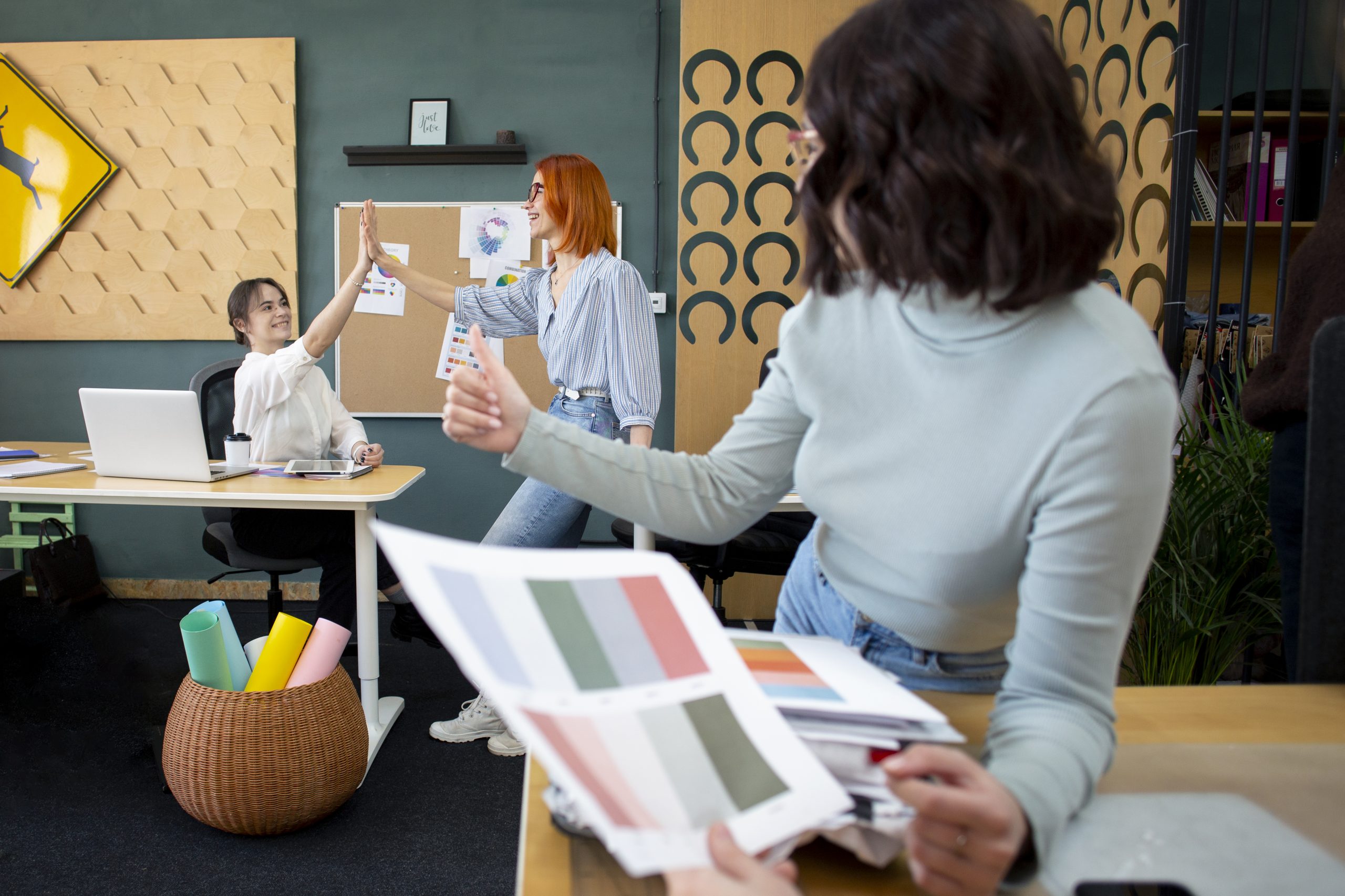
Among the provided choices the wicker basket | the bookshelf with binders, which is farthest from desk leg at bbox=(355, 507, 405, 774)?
the bookshelf with binders

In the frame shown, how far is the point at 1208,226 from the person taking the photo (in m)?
3.05

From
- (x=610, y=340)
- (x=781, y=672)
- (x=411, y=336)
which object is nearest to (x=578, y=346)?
(x=610, y=340)

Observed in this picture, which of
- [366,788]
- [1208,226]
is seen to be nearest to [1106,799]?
[366,788]

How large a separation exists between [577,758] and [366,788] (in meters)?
1.97

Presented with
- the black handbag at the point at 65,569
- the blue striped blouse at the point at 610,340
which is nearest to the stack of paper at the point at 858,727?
the blue striped blouse at the point at 610,340

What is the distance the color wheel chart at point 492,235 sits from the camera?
365 centimetres

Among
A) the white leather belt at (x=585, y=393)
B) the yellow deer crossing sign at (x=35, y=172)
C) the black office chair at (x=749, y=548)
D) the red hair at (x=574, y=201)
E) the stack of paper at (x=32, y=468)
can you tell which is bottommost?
the black office chair at (x=749, y=548)

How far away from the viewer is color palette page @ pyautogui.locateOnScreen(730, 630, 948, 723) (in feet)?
1.84

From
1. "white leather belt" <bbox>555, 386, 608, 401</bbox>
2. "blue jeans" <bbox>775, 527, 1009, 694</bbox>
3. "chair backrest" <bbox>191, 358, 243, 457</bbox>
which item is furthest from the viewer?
"chair backrest" <bbox>191, 358, 243, 457</bbox>

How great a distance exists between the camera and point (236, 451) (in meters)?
2.42

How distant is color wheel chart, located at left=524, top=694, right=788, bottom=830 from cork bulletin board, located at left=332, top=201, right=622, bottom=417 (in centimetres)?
324

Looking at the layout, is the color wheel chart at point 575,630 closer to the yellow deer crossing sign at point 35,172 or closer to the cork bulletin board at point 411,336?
the cork bulletin board at point 411,336

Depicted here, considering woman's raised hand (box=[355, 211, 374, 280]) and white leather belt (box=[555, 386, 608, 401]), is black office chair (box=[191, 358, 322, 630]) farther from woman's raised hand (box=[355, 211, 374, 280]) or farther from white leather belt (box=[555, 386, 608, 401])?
white leather belt (box=[555, 386, 608, 401])

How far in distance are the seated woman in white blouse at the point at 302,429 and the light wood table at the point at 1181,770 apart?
2.00 m
